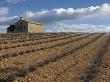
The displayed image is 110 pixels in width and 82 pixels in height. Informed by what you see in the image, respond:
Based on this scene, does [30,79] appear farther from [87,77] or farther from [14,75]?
[87,77]

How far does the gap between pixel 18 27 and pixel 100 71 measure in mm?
93307

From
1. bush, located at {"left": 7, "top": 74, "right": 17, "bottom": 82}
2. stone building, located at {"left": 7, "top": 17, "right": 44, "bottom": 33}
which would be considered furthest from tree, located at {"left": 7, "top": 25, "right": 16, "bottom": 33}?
bush, located at {"left": 7, "top": 74, "right": 17, "bottom": 82}

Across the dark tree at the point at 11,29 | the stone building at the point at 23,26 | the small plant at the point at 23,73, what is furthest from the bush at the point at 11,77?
the dark tree at the point at 11,29

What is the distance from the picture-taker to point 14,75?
52.9 ft

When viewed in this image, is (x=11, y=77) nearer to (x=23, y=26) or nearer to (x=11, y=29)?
(x=23, y=26)

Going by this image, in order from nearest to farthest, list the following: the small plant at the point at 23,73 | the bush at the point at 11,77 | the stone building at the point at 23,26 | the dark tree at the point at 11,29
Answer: the bush at the point at 11,77 < the small plant at the point at 23,73 < the stone building at the point at 23,26 < the dark tree at the point at 11,29

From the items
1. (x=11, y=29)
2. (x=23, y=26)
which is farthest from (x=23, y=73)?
(x=11, y=29)

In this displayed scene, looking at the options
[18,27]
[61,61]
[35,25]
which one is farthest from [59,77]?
[35,25]

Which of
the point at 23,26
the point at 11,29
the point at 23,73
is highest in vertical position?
the point at 23,73

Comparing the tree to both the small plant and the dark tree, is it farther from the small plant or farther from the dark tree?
the small plant

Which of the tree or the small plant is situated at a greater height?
the small plant

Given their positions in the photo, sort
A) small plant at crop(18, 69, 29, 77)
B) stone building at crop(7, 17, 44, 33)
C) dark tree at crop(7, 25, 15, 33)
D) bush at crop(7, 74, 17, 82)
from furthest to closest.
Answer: dark tree at crop(7, 25, 15, 33) < stone building at crop(7, 17, 44, 33) < small plant at crop(18, 69, 29, 77) < bush at crop(7, 74, 17, 82)

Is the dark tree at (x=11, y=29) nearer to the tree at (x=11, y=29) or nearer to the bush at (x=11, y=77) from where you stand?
the tree at (x=11, y=29)

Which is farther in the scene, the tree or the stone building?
the tree
